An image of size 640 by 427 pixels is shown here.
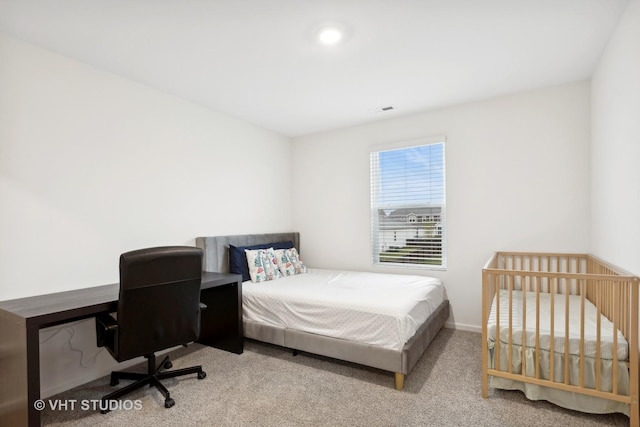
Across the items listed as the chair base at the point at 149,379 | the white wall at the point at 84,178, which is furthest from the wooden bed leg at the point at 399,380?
the white wall at the point at 84,178

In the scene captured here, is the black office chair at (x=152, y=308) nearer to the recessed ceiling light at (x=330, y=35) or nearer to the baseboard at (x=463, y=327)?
the recessed ceiling light at (x=330, y=35)

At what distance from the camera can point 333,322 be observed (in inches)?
101

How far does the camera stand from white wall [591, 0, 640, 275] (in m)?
1.88

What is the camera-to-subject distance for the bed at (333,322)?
2.29 metres

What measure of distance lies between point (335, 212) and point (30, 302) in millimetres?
3133

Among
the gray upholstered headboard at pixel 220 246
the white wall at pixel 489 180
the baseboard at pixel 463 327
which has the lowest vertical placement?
the baseboard at pixel 463 327

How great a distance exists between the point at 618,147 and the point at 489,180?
1161 mm

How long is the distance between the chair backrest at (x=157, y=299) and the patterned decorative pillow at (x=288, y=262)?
1.55m

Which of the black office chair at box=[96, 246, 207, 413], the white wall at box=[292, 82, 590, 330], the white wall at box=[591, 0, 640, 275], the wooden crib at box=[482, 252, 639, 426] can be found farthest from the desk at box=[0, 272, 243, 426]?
the white wall at box=[591, 0, 640, 275]

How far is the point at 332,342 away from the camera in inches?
99.5

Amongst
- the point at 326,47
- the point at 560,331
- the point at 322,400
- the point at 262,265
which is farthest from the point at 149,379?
the point at 560,331

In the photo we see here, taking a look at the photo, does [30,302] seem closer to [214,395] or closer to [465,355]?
[214,395]

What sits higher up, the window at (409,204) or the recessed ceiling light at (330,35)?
the recessed ceiling light at (330,35)

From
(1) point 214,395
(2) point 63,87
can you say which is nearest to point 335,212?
(1) point 214,395
